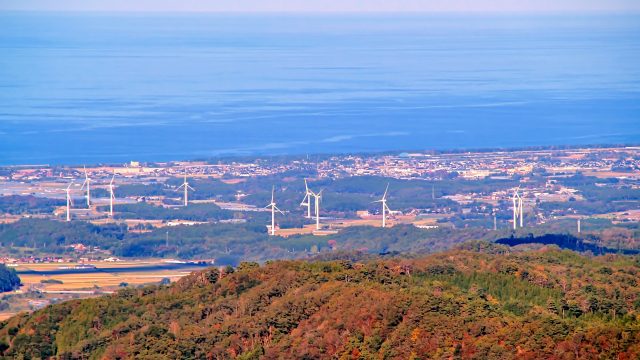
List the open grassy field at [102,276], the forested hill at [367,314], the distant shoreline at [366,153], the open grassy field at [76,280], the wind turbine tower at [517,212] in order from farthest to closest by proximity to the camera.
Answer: the distant shoreline at [366,153] < the wind turbine tower at [517,212] < the open grassy field at [102,276] < the open grassy field at [76,280] < the forested hill at [367,314]

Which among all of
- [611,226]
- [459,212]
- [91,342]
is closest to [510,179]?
[459,212]

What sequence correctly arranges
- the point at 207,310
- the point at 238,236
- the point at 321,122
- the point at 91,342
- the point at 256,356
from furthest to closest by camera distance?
the point at 321,122 < the point at 238,236 < the point at 207,310 < the point at 91,342 < the point at 256,356

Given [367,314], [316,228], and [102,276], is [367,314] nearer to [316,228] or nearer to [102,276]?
[102,276]

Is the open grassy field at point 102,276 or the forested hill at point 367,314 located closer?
the forested hill at point 367,314

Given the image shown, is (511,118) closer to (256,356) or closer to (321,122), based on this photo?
(321,122)

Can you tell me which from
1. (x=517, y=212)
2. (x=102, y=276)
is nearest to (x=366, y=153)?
(x=517, y=212)

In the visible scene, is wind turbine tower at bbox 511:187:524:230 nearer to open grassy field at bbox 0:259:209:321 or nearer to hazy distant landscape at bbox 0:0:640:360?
hazy distant landscape at bbox 0:0:640:360

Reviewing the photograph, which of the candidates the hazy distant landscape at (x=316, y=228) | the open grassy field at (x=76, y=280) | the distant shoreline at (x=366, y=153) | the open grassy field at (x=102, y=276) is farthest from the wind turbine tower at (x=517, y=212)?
the distant shoreline at (x=366, y=153)

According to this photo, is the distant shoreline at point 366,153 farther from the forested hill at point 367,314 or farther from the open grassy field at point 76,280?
the forested hill at point 367,314
